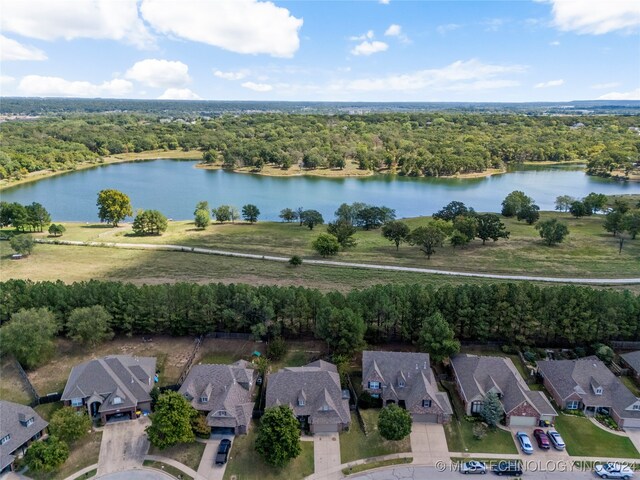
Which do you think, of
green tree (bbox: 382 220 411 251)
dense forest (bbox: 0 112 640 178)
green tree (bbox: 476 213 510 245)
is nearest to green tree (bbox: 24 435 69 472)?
green tree (bbox: 382 220 411 251)

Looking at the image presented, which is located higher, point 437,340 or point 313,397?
point 437,340

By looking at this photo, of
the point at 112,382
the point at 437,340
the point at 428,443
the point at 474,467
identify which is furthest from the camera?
the point at 437,340

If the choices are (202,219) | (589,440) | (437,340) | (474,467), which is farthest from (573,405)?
(202,219)

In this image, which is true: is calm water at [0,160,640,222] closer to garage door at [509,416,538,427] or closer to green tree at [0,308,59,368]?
green tree at [0,308,59,368]

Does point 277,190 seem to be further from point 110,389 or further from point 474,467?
point 474,467

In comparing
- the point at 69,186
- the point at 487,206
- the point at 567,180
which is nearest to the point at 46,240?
the point at 69,186

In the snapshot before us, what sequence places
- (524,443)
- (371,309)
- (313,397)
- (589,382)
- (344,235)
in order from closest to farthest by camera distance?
(524,443) < (313,397) < (589,382) < (371,309) < (344,235)
